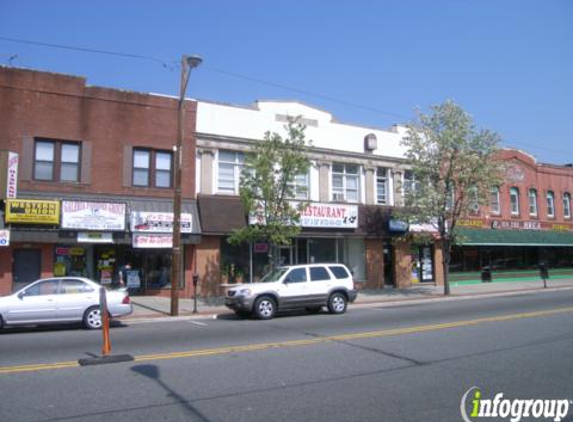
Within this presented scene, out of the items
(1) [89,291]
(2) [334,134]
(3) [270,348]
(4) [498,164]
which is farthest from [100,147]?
(4) [498,164]

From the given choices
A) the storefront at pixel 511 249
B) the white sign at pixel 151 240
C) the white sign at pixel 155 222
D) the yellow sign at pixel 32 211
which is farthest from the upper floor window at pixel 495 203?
the yellow sign at pixel 32 211

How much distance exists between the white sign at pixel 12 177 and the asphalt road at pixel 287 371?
6768mm

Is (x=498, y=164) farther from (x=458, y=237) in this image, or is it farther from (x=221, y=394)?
(x=221, y=394)

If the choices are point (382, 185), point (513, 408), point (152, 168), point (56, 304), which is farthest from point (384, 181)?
point (513, 408)

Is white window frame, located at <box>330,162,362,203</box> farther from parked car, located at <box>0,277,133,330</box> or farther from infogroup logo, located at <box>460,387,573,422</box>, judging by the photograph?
infogroup logo, located at <box>460,387,573,422</box>

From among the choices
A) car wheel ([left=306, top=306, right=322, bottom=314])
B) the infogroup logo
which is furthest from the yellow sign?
the infogroup logo

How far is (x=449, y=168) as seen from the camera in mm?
23234

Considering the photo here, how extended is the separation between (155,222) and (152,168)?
2.55 metres

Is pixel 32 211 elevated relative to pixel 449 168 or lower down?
lower down

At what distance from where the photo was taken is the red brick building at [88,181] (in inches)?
737

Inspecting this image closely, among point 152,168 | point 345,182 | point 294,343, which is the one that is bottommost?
point 294,343

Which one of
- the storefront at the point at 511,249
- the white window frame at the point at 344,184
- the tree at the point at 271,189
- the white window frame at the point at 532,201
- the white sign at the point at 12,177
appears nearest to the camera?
the white sign at the point at 12,177

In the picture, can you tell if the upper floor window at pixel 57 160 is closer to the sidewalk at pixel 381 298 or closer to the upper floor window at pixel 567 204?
the sidewalk at pixel 381 298

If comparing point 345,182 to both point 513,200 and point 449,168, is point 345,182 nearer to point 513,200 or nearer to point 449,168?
point 449,168
